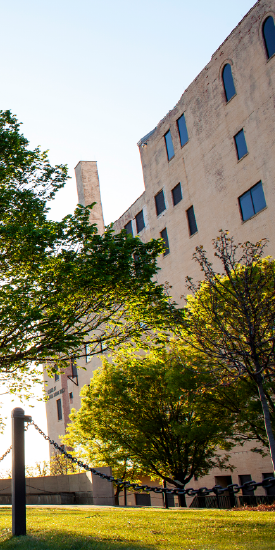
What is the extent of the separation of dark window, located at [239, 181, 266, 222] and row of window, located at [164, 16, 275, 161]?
2.68 m

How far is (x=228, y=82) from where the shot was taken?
3027cm

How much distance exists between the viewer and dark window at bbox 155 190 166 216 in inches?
1481

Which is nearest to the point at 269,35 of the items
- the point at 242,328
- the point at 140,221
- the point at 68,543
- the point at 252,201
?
the point at 252,201

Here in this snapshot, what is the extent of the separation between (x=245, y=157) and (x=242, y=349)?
57.9 ft

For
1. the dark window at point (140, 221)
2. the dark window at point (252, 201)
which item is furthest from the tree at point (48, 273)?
the dark window at point (140, 221)

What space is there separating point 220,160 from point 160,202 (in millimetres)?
8475

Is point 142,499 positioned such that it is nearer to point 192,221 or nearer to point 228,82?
point 192,221

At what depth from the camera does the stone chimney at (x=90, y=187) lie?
167 ft

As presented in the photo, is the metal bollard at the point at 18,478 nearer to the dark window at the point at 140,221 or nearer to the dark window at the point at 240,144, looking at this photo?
the dark window at the point at 240,144

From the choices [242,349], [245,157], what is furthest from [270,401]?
[245,157]

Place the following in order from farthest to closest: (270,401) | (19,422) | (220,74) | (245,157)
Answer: (220,74) → (245,157) → (270,401) → (19,422)

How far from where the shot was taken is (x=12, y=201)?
613 inches

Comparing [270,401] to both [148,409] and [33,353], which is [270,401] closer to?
[148,409]

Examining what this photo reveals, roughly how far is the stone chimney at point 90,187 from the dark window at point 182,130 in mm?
17060
